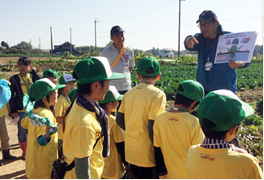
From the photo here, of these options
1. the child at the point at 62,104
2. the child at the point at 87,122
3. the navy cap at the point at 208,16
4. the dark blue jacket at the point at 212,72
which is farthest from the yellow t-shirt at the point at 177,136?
the child at the point at 62,104

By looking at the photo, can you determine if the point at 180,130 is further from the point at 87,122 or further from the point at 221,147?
the point at 87,122

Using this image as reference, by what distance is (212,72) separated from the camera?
11.6ft

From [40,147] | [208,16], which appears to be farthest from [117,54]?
[40,147]

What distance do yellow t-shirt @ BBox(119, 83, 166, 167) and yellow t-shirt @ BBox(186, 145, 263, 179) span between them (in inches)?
48.4

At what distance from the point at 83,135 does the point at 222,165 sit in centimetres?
102

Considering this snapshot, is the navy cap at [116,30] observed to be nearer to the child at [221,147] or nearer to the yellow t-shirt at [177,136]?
the yellow t-shirt at [177,136]

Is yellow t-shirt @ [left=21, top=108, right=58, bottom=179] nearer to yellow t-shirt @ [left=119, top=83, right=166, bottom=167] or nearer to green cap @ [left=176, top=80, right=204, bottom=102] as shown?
yellow t-shirt @ [left=119, top=83, right=166, bottom=167]

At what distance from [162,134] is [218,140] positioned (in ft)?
3.31

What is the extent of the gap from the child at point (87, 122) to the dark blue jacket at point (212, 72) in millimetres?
1900

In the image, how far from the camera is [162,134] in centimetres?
259

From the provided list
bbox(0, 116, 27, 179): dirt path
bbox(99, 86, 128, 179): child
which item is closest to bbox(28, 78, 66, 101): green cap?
bbox(99, 86, 128, 179): child

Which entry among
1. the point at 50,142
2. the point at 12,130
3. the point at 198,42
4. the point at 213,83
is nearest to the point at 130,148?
the point at 50,142

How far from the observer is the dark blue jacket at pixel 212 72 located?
339 centimetres

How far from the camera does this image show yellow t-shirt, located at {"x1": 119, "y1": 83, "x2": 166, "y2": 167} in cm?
294
